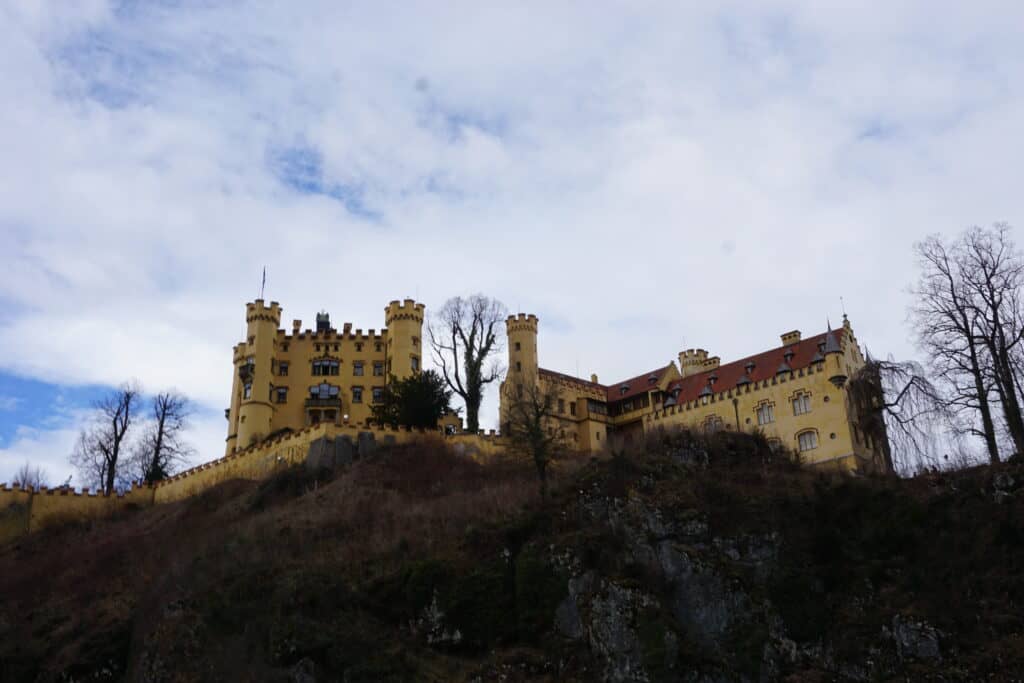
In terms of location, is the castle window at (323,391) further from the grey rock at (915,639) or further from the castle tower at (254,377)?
the grey rock at (915,639)

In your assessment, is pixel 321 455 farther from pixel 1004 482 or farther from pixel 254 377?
pixel 1004 482

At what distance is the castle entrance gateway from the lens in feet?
233

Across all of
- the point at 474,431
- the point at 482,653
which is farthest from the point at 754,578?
the point at 474,431

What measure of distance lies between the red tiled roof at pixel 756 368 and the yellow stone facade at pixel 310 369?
20491 millimetres

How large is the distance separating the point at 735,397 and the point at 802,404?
18.4 ft

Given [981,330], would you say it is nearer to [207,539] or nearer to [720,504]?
[720,504]

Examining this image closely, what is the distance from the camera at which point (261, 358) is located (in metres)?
70.7

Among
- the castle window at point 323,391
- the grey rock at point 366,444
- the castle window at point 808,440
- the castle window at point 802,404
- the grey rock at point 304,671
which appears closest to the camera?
the grey rock at point 304,671

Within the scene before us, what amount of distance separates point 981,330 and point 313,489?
33913mm

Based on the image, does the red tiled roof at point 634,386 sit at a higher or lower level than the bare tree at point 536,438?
higher

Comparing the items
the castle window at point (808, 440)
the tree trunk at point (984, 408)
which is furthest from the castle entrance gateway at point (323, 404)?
the tree trunk at point (984, 408)

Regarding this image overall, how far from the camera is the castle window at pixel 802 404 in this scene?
2392 inches

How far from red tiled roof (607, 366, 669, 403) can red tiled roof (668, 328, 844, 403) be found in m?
2.07

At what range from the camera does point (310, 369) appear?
72.5 m
